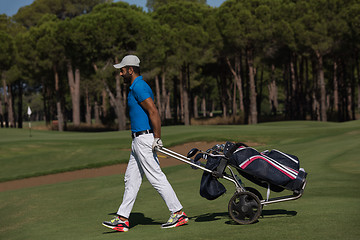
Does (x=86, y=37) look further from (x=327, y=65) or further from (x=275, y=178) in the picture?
(x=275, y=178)

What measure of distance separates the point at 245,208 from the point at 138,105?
6.87 ft

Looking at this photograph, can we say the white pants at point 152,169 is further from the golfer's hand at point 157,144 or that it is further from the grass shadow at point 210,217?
the grass shadow at point 210,217

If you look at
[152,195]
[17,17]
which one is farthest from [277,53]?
[17,17]

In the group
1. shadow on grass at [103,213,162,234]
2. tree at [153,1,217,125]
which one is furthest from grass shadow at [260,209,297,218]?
tree at [153,1,217,125]

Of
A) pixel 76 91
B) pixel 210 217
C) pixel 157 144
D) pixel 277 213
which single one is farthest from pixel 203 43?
pixel 157 144

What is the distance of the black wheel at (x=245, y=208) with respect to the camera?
659 centimetres

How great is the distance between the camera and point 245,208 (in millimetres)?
6590

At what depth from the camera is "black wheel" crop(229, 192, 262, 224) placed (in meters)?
6.59

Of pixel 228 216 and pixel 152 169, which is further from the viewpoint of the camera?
pixel 228 216

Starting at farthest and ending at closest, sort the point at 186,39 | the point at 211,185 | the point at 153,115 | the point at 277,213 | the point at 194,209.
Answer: the point at 186,39, the point at 194,209, the point at 277,213, the point at 153,115, the point at 211,185

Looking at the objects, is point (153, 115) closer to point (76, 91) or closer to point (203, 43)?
point (203, 43)

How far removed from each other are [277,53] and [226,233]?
4430cm

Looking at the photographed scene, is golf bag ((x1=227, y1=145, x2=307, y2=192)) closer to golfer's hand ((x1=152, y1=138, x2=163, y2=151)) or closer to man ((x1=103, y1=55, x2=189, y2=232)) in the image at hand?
golfer's hand ((x1=152, y1=138, x2=163, y2=151))

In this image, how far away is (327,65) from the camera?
56156mm
